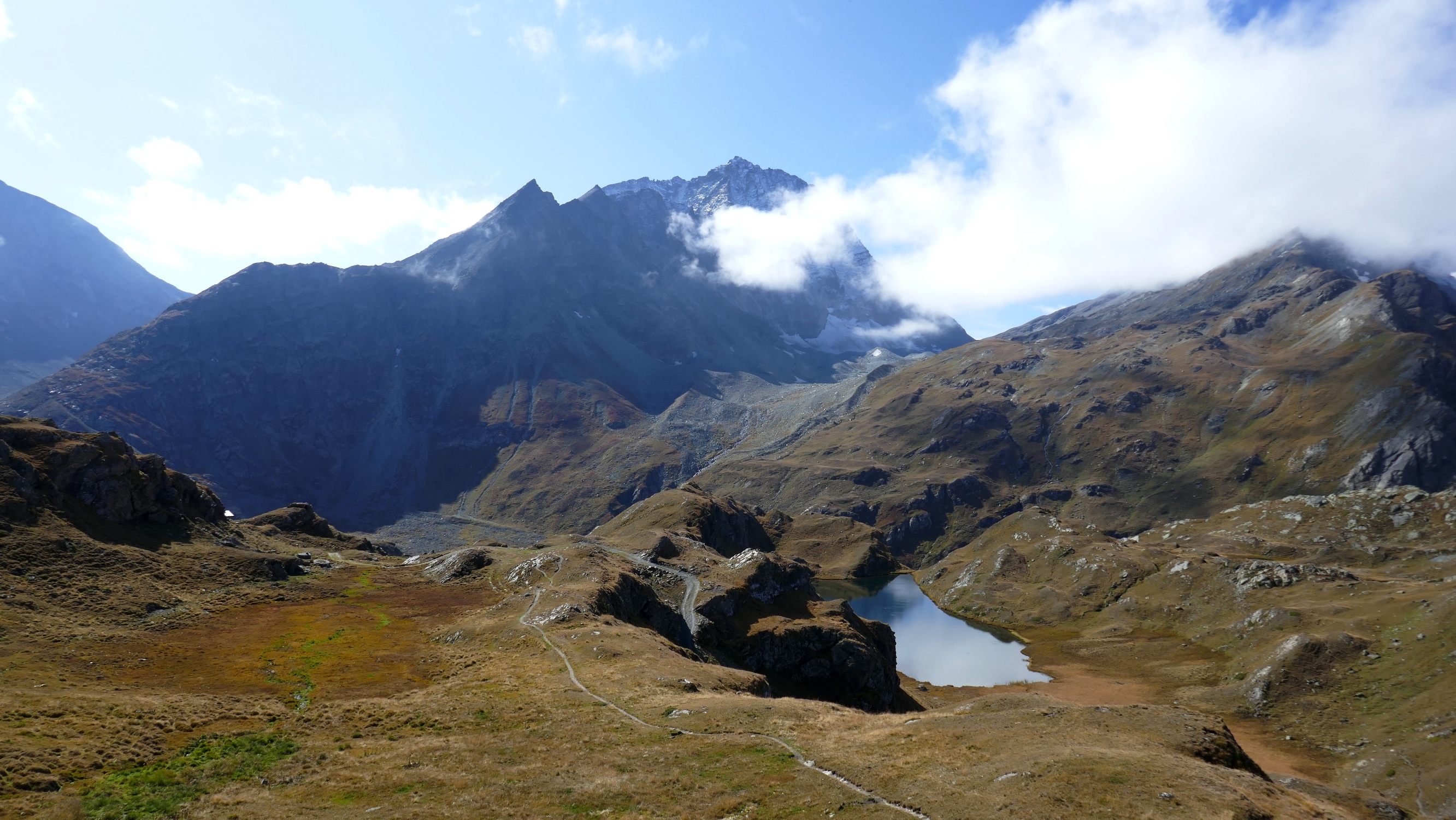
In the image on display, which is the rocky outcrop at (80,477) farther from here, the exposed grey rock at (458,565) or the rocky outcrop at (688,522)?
the rocky outcrop at (688,522)

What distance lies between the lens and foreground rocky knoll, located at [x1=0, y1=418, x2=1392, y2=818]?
102ft

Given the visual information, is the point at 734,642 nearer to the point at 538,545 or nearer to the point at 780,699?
the point at 780,699

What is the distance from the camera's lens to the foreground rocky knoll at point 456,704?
3114 cm

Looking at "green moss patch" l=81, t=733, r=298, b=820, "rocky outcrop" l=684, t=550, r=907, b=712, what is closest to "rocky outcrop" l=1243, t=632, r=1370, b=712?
"rocky outcrop" l=684, t=550, r=907, b=712

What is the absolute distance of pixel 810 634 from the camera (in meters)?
96.0

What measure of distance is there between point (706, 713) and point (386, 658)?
33519 mm

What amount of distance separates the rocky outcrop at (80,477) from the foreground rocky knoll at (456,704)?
0.33 meters

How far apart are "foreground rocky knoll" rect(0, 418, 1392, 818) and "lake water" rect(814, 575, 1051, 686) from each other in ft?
156

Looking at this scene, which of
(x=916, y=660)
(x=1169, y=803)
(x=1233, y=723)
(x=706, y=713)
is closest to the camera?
(x=1169, y=803)

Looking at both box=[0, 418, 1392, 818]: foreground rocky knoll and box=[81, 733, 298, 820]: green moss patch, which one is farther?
box=[0, 418, 1392, 818]: foreground rocky knoll

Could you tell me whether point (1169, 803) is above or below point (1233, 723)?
above

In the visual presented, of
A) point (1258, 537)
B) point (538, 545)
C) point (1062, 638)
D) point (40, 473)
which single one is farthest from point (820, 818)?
point (1258, 537)

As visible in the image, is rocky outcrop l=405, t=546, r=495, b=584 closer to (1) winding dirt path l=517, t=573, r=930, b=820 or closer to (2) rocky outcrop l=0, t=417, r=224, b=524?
(1) winding dirt path l=517, t=573, r=930, b=820

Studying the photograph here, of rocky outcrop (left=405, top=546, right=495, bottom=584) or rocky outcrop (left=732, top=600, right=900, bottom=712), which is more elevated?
rocky outcrop (left=405, top=546, right=495, bottom=584)
